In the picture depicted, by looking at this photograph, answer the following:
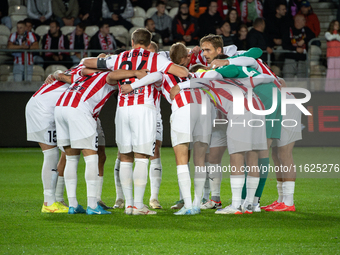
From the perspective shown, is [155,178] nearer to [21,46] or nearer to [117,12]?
[21,46]

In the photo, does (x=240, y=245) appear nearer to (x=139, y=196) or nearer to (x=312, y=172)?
(x=139, y=196)

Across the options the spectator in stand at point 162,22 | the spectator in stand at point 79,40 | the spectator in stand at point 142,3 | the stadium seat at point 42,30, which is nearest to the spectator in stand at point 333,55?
the spectator in stand at point 162,22

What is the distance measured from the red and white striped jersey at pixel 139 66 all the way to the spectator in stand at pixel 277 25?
9.71 meters

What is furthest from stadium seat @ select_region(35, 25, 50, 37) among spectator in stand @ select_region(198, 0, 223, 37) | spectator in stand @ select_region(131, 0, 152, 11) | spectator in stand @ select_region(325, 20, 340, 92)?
spectator in stand @ select_region(325, 20, 340, 92)

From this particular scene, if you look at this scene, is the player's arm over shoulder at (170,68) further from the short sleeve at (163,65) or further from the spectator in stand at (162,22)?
the spectator in stand at (162,22)

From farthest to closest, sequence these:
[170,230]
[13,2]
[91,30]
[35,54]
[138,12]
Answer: [13,2]
[138,12]
[91,30]
[35,54]
[170,230]

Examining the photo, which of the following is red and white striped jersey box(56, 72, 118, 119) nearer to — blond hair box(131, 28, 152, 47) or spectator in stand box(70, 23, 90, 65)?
blond hair box(131, 28, 152, 47)

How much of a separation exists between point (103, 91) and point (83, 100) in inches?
10.6

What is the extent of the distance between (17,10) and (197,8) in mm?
5573

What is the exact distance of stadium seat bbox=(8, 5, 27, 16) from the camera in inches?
613

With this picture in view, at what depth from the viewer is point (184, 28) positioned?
14.4 meters

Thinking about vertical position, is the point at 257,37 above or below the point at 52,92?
above

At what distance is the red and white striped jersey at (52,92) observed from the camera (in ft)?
18.9

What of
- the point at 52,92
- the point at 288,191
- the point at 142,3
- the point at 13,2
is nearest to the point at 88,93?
the point at 52,92
